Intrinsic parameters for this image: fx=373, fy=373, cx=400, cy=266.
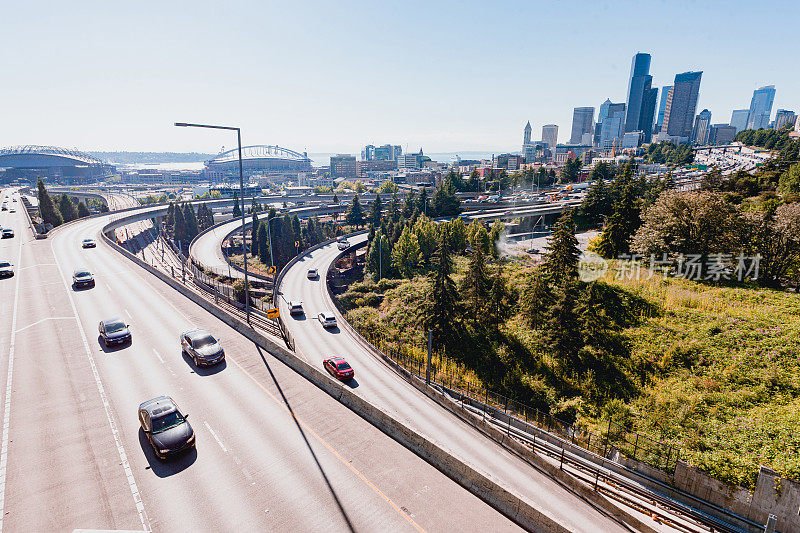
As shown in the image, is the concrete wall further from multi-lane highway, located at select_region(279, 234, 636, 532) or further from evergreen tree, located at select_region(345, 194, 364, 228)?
evergreen tree, located at select_region(345, 194, 364, 228)

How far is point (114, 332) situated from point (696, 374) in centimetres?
3515

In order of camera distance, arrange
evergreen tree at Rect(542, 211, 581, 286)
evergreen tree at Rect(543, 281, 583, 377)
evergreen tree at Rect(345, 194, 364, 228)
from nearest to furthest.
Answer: evergreen tree at Rect(543, 281, 583, 377) → evergreen tree at Rect(542, 211, 581, 286) → evergreen tree at Rect(345, 194, 364, 228)

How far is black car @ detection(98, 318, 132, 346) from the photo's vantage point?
69.6 feet

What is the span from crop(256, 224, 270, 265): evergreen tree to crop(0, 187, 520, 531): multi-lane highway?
59868 millimetres

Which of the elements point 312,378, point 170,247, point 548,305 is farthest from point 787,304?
point 170,247

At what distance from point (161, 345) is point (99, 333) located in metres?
4.42

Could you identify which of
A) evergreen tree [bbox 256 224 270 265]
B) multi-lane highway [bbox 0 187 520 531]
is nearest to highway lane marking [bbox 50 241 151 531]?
multi-lane highway [bbox 0 187 520 531]

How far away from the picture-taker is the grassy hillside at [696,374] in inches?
666

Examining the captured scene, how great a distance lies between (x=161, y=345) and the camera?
21891 mm

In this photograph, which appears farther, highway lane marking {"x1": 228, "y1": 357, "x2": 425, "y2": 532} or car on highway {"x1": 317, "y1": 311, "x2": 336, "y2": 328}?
car on highway {"x1": 317, "y1": 311, "x2": 336, "y2": 328}

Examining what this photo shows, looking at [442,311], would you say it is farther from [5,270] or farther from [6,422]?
[5,270]

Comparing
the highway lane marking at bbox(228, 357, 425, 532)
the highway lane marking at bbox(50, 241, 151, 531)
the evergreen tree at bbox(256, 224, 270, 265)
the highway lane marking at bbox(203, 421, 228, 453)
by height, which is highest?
the highway lane marking at bbox(50, 241, 151, 531)

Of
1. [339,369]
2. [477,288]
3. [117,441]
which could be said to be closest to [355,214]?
[477,288]

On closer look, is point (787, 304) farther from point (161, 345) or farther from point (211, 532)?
point (161, 345)
